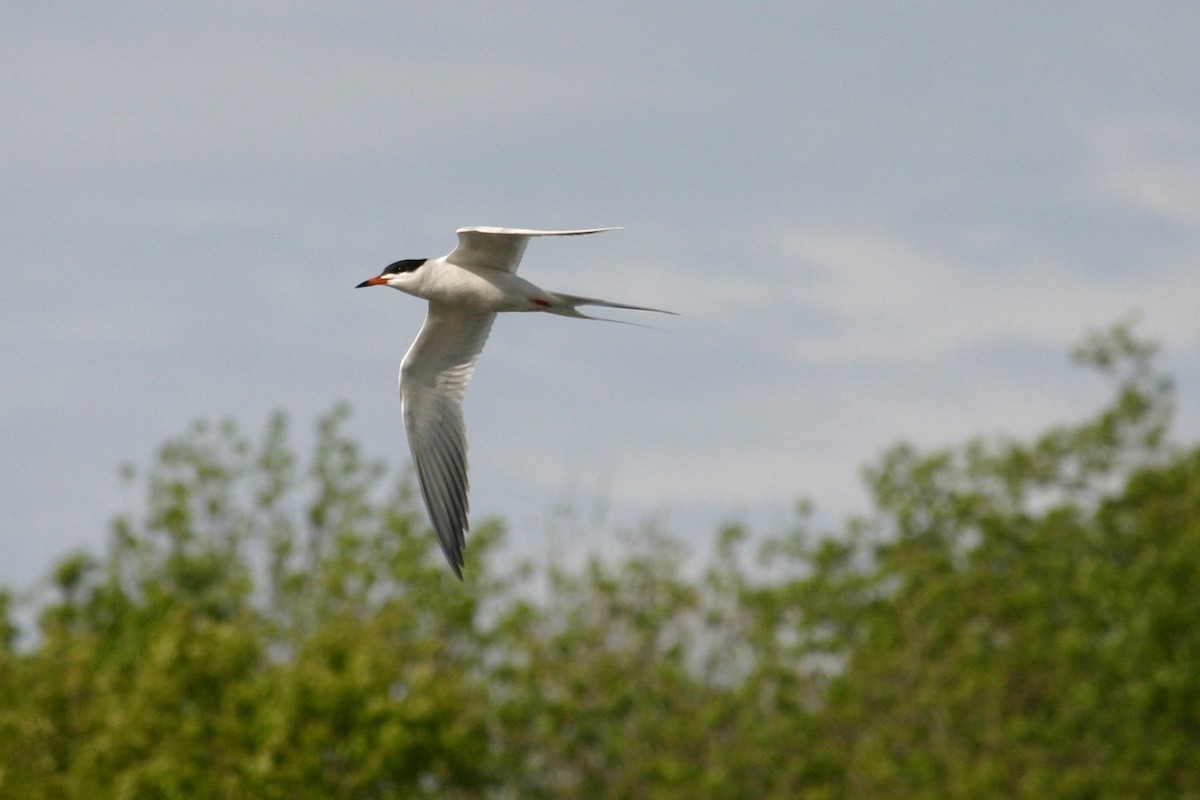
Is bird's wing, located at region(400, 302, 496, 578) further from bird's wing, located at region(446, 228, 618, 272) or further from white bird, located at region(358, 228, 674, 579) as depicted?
bird's wing, located at region(446, 228, 618, 272)

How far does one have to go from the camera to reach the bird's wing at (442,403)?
12759 mm

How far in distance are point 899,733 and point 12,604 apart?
15507mm

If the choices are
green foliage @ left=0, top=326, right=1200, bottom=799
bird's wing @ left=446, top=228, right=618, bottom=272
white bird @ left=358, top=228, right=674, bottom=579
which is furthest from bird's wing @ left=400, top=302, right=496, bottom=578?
green foliage @ left=0, top=326, right=1200, bottom=799

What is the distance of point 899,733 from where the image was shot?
107 feet

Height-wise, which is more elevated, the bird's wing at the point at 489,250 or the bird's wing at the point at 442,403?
the bird's wing at the point at 489,250

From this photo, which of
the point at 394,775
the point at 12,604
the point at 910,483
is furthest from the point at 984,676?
the point at 12,604

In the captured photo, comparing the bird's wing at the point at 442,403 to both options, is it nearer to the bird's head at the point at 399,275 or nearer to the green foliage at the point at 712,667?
the bird's head at the point at 399,275

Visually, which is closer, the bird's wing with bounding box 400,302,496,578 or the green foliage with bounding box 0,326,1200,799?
the bird's wing with bounding box 400,302,496,578

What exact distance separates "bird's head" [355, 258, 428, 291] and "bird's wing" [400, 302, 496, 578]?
42cm

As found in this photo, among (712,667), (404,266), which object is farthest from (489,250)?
(712,667)

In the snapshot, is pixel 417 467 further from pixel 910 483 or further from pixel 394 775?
pixel 910 483

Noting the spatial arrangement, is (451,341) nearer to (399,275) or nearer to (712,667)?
(399,275)

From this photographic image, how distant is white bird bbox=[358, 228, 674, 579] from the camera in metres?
11.8

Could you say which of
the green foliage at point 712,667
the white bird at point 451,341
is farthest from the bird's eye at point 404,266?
the green foliage at point 712,667
